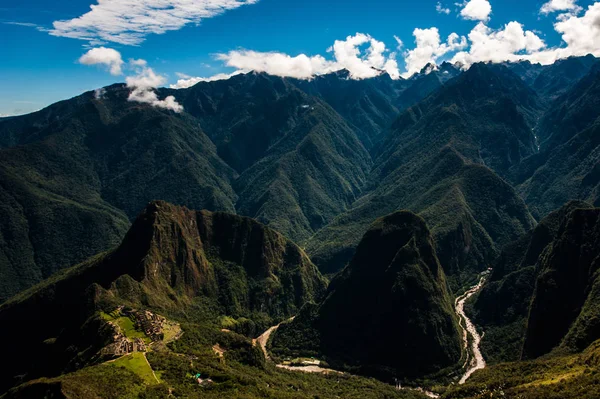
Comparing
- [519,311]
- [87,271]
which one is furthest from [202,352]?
[519,311]

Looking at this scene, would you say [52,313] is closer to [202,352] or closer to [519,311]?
[202,352]

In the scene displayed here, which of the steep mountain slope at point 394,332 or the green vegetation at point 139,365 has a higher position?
the green vegetation at point 139,365

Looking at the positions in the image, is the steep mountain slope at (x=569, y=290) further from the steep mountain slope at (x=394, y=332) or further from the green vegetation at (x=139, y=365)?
the green vegetation at (x=139, y=365)

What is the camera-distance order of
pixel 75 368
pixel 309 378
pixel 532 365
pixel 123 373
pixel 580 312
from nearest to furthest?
1. pixel 123 373
2. pixel 75 368
3. pixel 532 365
4. pixel 580 312
5. pixel 309 378

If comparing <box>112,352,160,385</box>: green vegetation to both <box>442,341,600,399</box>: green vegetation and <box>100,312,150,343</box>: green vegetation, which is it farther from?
<box>442,341,600,399</box>: green vegetation

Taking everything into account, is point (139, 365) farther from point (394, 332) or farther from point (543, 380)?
point (394, 332)

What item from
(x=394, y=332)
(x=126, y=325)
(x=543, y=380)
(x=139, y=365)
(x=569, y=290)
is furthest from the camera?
(x=394, y=332)

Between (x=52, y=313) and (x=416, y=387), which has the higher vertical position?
(x=52, y=313)

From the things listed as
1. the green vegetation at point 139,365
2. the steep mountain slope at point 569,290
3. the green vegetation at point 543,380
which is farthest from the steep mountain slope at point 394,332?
the green vegetation at point 139,365

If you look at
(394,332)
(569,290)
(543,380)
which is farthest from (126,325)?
(569,290)

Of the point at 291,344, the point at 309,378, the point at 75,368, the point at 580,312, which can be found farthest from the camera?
the point at 291,344

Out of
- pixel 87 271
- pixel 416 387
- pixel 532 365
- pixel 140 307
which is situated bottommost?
pixel 416 387
